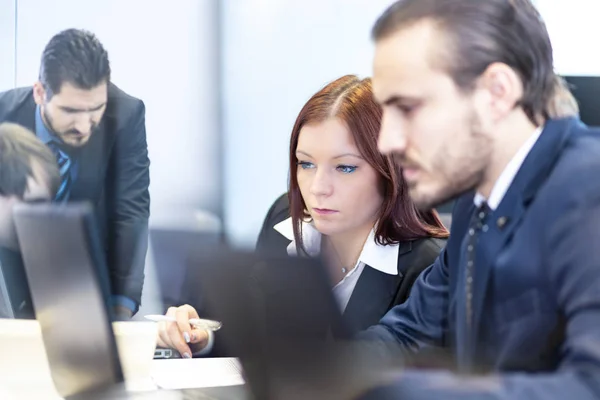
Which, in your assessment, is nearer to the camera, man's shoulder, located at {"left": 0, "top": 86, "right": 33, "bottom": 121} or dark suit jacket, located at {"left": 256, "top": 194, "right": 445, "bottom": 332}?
dark suit jacket, located at {"left": 256, "top": 194, "right": 445, "bottom": 332}

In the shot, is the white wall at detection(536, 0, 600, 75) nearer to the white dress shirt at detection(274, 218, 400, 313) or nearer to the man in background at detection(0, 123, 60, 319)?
the white dress shirt at detection(274, 218, 400, 313)

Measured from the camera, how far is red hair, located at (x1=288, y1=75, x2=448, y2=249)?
63.7 inches

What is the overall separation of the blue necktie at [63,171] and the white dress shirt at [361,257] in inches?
46.1

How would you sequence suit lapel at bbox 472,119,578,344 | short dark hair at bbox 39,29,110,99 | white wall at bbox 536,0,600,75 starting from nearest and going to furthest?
1. suit lapel at bbox 472,119,578,344
2. short dark hair at bbox 39,29,110,99
3. white wall at bbox 536,0,600,75

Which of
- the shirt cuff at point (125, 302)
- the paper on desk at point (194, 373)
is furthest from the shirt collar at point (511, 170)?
the shirt cuff at point (125, 302)

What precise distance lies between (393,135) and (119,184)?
2048mm

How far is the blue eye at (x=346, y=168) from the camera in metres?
1.64

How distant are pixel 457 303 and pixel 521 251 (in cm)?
19

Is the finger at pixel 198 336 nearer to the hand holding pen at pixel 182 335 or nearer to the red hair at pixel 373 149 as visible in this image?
the hand holding pen at pixel 182 335

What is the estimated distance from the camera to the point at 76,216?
1026mm

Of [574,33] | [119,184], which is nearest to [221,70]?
[119,184]

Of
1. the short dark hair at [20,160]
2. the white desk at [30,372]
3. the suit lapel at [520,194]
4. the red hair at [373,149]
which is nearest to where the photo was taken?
the suit lapel at [520,194]

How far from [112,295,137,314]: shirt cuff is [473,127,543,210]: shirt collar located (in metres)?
1.69

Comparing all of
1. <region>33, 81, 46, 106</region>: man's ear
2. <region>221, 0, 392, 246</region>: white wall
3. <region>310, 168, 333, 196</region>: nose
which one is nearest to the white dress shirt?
<region>310, 168, 333, 196</region>: nose
